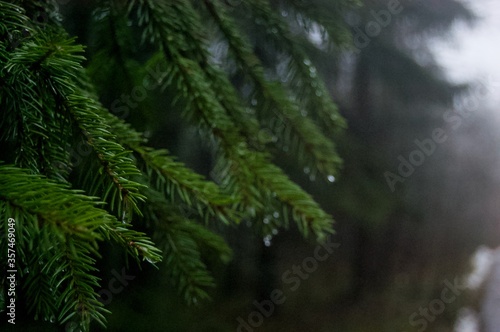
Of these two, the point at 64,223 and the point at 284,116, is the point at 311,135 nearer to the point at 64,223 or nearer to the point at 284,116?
the point at 284,116

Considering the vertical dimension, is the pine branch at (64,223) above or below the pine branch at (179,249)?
above

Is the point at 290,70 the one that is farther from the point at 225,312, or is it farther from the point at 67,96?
the point at 225,312

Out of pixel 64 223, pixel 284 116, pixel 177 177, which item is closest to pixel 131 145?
pixel 177 177

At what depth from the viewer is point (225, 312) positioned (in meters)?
5.79

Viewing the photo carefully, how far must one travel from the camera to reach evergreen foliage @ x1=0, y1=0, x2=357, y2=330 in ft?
1.63

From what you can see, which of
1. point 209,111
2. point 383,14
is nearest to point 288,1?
point 209,111

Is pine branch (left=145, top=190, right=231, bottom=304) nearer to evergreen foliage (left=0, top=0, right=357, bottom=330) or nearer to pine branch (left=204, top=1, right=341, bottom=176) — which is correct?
evergreen foliage (left=0, top=0, right=357, bottom=330)

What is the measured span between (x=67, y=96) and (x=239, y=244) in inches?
203

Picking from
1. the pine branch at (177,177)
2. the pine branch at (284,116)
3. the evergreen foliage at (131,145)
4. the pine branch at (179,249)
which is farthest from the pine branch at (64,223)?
the pine branch at (284,116)

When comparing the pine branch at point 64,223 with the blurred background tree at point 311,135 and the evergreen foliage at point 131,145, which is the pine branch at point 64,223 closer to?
the evergreen foliage at point 131,145

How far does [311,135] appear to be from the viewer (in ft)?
3.53

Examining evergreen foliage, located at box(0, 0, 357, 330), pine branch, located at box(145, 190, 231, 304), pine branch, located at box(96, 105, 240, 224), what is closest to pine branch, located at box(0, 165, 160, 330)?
evergreen foliage, located at box(0, 0, 357, 330)

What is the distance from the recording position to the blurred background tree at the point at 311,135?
978mm

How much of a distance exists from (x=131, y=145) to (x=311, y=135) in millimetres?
514
